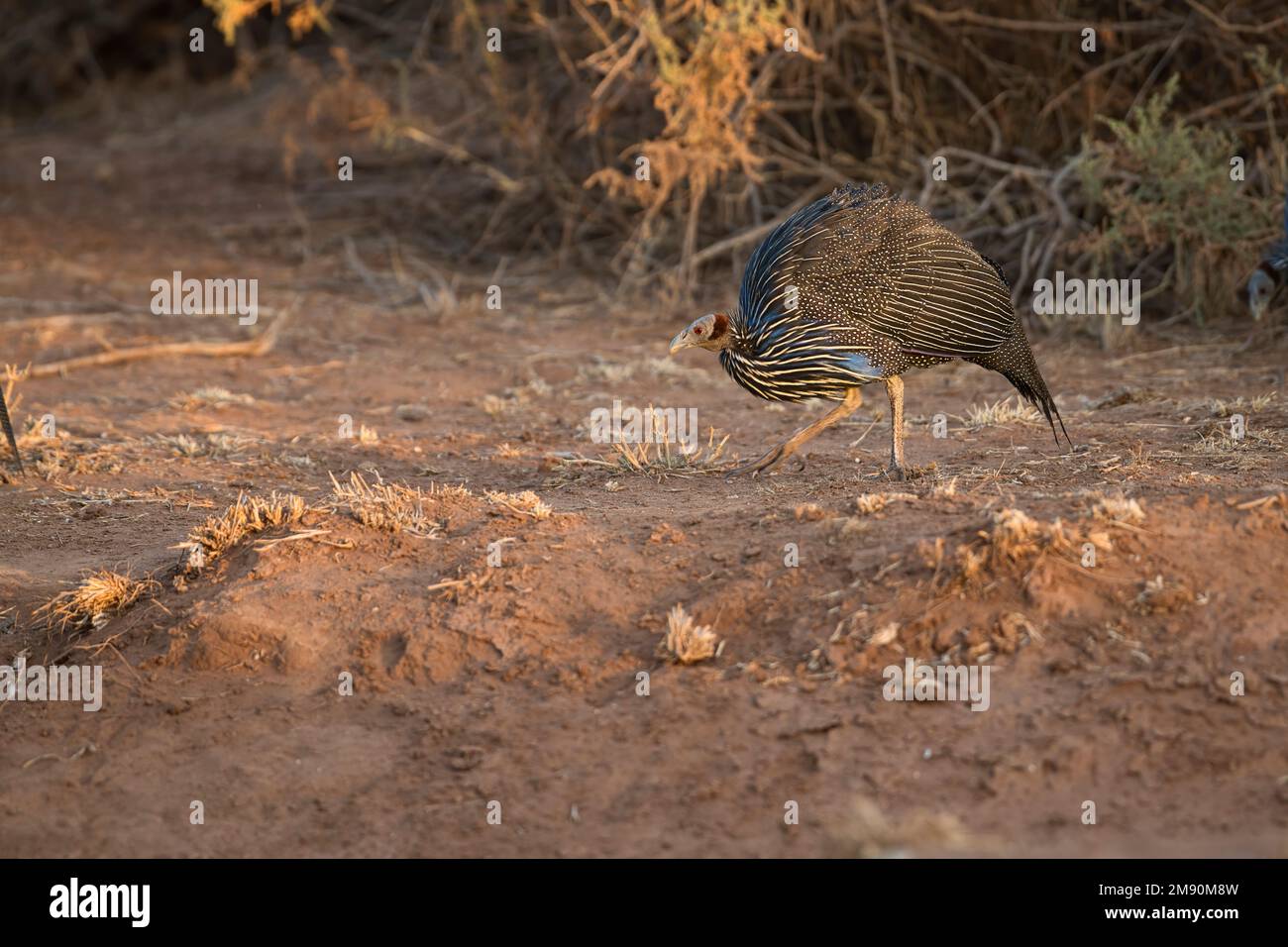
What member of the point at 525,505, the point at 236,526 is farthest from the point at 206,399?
the point at 525,505

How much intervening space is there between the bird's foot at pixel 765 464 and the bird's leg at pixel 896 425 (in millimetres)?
421

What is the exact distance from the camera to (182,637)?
474 centimetres

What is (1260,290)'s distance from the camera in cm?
770

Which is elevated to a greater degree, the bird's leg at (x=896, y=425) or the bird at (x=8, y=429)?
the bird at (x=8, y=429)

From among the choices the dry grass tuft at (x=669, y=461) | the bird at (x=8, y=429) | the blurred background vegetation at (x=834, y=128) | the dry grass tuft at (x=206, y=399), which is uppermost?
the blurred background vegetation at (x=834, y=128)

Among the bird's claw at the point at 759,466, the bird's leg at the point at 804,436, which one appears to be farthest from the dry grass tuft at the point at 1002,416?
the bird's claw at the point at 759,466

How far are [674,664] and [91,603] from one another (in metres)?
2.01

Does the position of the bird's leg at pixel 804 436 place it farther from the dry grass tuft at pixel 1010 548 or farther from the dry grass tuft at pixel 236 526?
the dry grass tuft at pixel 236 526

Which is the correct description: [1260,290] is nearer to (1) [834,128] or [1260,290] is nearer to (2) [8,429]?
(1) [834,128]

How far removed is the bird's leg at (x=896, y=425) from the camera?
216 inches

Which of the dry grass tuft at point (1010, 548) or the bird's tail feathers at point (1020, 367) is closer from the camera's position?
the dry grass tuft at point (1010, 548)

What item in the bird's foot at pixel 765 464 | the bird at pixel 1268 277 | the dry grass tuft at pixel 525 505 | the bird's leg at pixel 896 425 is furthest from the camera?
the bird at pixel 1268 277

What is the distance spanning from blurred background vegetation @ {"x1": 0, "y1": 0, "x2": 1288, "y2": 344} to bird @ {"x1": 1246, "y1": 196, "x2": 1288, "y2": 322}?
0.63 m

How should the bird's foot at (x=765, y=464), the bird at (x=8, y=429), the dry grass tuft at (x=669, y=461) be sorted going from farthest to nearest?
1. the bird at (x=8, y=429)
2. the dry grass tuft at (x=669, y=461)
3. the bird's foot at (x=765, y=464)
